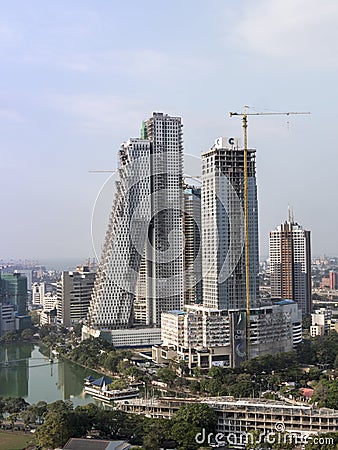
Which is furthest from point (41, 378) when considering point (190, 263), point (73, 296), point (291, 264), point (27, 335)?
point (291, 264)

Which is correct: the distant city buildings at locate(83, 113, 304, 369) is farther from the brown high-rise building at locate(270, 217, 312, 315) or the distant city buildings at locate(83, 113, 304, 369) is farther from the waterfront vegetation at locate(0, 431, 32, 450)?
the waterfront vegetation at locate(0, 431, 32, 450)

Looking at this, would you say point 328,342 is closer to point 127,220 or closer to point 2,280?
point 127,220

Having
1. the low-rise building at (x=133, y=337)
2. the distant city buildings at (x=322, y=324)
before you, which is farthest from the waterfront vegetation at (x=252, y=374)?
the distant city buildings at (x=322, y=324)

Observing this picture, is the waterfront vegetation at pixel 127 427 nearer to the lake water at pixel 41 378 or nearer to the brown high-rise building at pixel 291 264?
the lake water at pixel 41 378

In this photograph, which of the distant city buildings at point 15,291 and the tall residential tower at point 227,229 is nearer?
the tall residential tower at point 227,229

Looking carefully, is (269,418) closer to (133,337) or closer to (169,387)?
(169,387)

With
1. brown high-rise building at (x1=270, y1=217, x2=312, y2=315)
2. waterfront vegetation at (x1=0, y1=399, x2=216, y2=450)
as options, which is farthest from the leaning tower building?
waterfront vegetation at (x1=0, y1=399, x2=216, y2=450)
